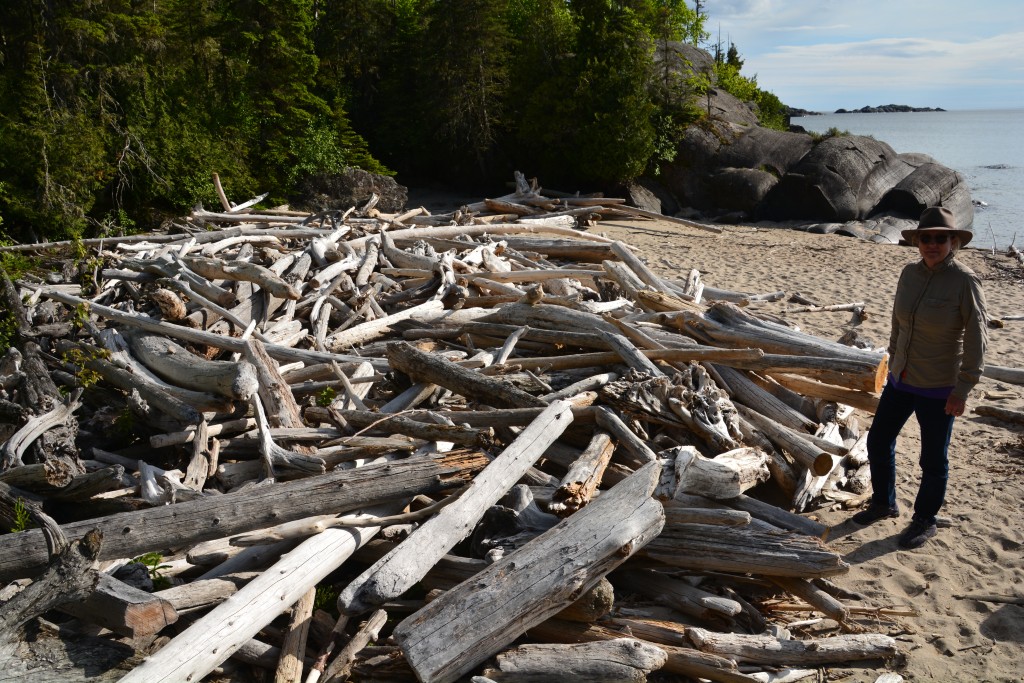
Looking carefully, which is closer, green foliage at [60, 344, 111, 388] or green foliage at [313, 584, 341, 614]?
green foliage at [313, 584, 341, 614]

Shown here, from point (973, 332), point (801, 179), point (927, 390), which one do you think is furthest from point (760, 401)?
point (801, 179)

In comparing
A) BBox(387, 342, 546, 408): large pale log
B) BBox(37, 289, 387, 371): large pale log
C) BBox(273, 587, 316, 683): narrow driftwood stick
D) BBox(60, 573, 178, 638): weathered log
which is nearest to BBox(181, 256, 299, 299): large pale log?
BBox(37, 289, 387, 371): large pale log

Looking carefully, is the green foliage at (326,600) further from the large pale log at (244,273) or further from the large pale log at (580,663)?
the large pale log at (244,273)

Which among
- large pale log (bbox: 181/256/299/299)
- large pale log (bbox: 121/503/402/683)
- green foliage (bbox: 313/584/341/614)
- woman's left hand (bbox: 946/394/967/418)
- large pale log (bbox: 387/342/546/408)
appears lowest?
green foliage (bbox: 313/584/341/614)

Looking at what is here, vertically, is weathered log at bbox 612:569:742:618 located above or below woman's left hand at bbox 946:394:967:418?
below

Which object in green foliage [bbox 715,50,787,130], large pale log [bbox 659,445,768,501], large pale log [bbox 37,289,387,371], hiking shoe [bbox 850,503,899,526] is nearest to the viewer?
large pale log [bbox 659,445,768,501]

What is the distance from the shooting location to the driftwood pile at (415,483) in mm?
3744

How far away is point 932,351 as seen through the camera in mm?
4809

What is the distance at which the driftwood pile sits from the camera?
3744mm

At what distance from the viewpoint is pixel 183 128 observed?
53.2 feet

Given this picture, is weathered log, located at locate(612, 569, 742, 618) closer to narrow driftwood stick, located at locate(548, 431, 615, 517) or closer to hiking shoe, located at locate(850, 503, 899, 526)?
narrow driftwood stick, located at locate(548, 431, 615, 517)

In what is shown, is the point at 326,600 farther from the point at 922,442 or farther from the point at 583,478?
the point at 922,442

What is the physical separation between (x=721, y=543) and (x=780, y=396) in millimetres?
2658

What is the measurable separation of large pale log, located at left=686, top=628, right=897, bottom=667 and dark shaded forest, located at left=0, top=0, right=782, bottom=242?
1175 cm
